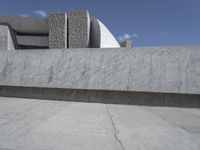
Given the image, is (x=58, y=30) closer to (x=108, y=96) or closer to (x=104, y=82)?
(x=104, y=82)

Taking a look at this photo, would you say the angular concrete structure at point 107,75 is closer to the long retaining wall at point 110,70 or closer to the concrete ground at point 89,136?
the long retaining wall at point 110,70

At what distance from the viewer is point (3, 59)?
8922 millimetres

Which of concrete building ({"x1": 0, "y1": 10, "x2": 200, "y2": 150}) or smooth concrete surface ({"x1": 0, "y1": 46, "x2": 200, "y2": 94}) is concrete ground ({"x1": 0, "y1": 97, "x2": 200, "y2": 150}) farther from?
smooth concrete surface ({"x1": 0, "y1": 46, "x2": 200, "y2": 94})

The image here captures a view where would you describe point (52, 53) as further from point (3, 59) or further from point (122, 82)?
point (122, 82)

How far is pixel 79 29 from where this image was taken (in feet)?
46.0

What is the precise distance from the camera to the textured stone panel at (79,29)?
13788mm

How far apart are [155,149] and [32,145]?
204 centimetres

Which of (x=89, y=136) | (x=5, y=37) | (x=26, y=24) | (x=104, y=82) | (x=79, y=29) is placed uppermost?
(x=26, y=24)

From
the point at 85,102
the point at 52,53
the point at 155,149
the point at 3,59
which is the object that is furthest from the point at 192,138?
the point at 3,59

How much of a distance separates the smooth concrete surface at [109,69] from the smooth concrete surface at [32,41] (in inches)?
415

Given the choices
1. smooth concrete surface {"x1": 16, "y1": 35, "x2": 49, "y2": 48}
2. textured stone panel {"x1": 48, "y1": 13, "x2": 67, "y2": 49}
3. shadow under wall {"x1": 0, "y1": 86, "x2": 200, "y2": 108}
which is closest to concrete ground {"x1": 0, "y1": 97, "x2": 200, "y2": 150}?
shadow under wall {"x1": 0, "y1": 86, "x2": 200, "y2": 108}

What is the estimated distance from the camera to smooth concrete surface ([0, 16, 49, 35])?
675 inches

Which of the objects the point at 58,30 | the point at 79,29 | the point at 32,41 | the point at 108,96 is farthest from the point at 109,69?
the point at 32,41

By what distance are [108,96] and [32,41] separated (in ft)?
50.0
